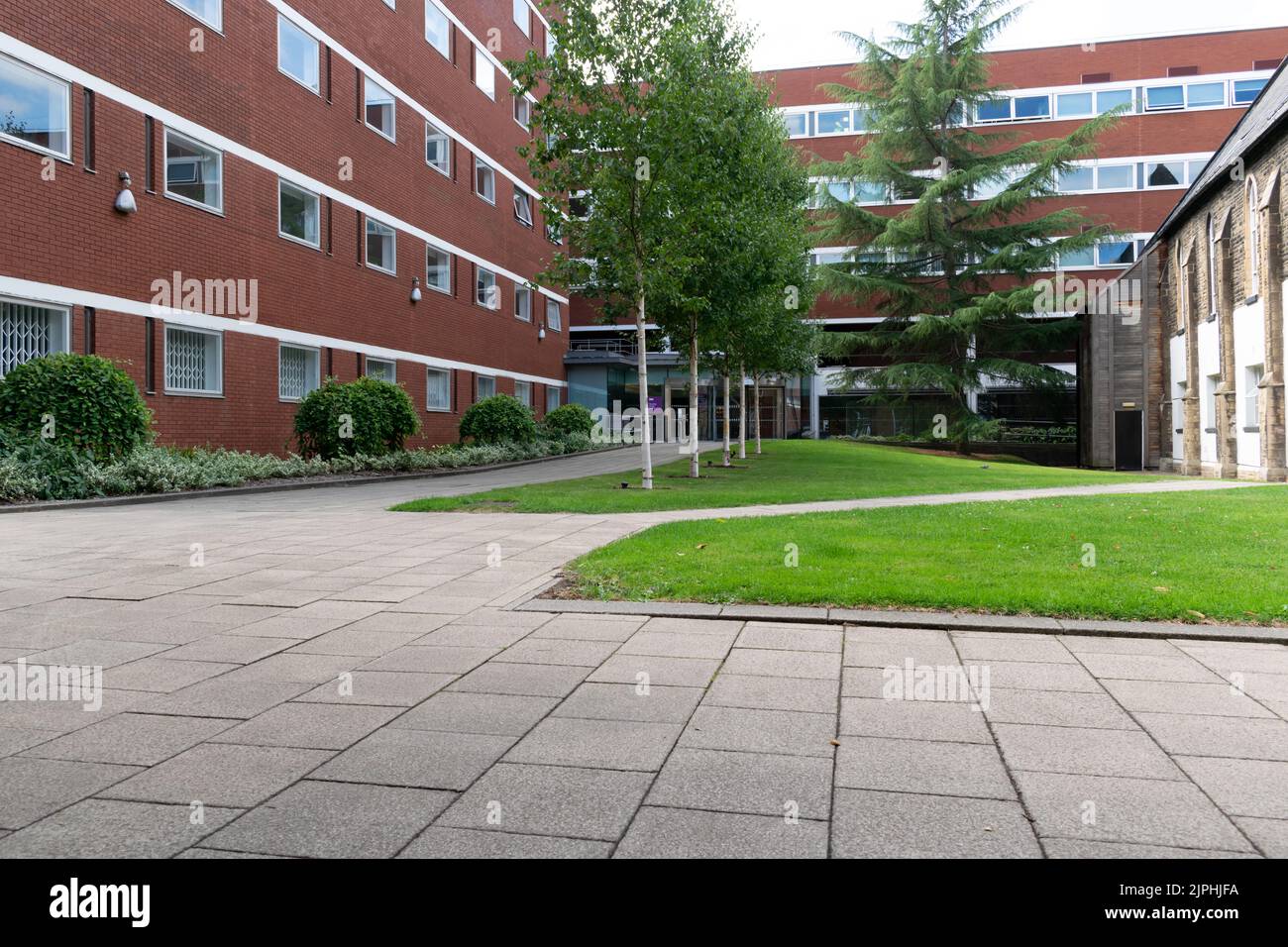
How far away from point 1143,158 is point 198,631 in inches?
2086

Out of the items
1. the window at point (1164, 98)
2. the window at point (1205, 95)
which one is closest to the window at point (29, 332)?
the window at point (1164, 98)

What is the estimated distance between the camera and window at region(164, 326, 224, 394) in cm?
1927

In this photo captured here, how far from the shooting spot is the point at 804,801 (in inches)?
133

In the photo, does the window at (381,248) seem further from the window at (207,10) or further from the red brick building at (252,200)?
the window at (207,10)

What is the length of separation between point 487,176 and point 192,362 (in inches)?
751

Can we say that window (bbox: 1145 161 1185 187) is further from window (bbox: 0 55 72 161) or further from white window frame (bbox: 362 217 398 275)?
window (bbox: 0 55 72 161)

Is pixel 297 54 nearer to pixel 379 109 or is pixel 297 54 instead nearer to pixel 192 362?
pixel 379 109

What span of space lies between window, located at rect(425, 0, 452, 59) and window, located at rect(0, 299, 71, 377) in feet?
60.6

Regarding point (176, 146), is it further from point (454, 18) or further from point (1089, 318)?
point (1089, 318)

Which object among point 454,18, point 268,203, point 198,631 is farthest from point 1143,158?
point 198,631

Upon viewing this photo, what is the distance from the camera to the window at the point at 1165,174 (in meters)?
47.9

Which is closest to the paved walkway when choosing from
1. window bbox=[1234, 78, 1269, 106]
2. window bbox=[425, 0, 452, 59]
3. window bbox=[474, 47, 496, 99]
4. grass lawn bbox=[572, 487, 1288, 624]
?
grass lawn bbox=[572, 487, 1288, 624]

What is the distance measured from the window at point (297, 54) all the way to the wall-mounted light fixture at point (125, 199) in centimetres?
665

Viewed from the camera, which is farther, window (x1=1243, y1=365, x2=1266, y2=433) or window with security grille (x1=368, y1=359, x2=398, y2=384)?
window with security grille (x1=368, y1=359, x2=398, y2=384)
